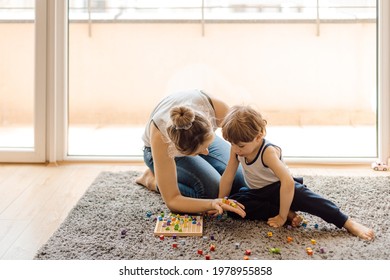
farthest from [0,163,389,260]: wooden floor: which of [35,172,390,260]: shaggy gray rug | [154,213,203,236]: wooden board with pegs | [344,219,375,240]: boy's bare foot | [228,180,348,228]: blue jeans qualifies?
[344,219,375,240]: boy's bare foot

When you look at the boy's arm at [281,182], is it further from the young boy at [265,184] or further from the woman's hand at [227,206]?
the woman's hand at [227,206]

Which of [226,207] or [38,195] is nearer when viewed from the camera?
[226,207]

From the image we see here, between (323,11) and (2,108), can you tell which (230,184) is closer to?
(323,11)

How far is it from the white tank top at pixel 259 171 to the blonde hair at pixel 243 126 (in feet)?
0.30

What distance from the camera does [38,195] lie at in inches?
86.9

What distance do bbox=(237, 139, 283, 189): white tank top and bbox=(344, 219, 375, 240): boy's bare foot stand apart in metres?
0.27

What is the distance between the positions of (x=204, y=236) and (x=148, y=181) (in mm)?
627

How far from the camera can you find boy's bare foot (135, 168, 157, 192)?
2.21m

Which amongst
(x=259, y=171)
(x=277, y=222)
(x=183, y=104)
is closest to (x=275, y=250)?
(x=277, y=222)

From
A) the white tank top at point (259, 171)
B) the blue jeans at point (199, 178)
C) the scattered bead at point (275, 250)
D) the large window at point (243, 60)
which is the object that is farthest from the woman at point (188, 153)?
the large window at point (243, 60)

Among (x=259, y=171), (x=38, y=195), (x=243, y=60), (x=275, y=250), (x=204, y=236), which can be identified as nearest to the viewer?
(x=275, y=250)

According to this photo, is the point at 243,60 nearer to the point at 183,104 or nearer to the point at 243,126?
the point at 183,104

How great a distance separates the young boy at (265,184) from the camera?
1.69m
